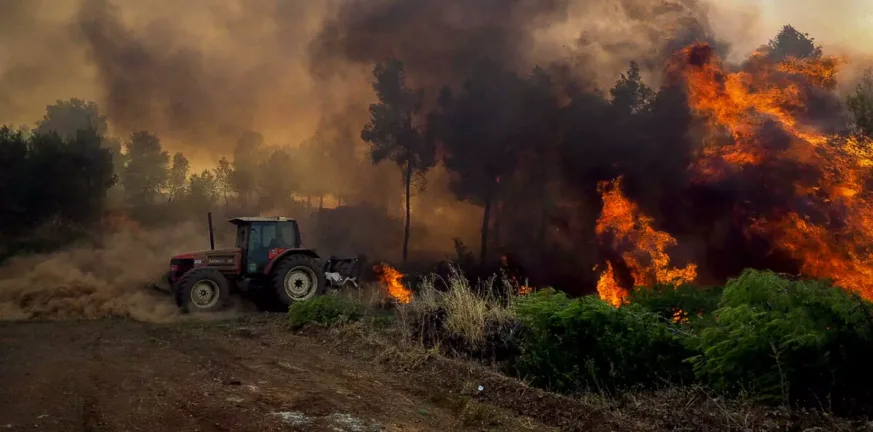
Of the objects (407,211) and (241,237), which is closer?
(241,237)

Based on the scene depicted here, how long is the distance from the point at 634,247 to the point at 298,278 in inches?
439

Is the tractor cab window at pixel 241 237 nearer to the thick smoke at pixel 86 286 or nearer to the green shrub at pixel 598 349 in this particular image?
the thick smoke at pixel 86 286

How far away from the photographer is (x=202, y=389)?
638 cm

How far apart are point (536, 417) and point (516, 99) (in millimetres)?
24250

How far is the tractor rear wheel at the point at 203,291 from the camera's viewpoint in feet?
46.2

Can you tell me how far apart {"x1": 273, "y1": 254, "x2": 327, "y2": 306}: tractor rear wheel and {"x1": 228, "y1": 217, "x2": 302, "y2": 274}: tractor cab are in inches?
21.8

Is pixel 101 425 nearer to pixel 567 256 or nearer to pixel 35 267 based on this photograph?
pixel 35 267

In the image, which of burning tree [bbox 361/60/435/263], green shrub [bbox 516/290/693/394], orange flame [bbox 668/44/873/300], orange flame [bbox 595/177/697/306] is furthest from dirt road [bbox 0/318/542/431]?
burning tree [bbox 361/60/435/263]

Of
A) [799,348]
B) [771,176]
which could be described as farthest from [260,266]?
[771,176]

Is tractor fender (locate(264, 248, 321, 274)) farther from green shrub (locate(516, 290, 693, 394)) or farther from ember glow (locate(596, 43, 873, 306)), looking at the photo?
green shrub (locate(516, 290, 693, 394))

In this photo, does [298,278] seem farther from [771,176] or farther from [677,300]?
[771,176]

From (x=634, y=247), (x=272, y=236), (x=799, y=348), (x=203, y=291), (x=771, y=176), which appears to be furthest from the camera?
(x=634, y=247)

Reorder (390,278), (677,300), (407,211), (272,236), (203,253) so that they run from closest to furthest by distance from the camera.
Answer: (677,300) < (203,253) < (272,236) < (390,278) < (407,211)

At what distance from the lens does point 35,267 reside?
1642 cm
